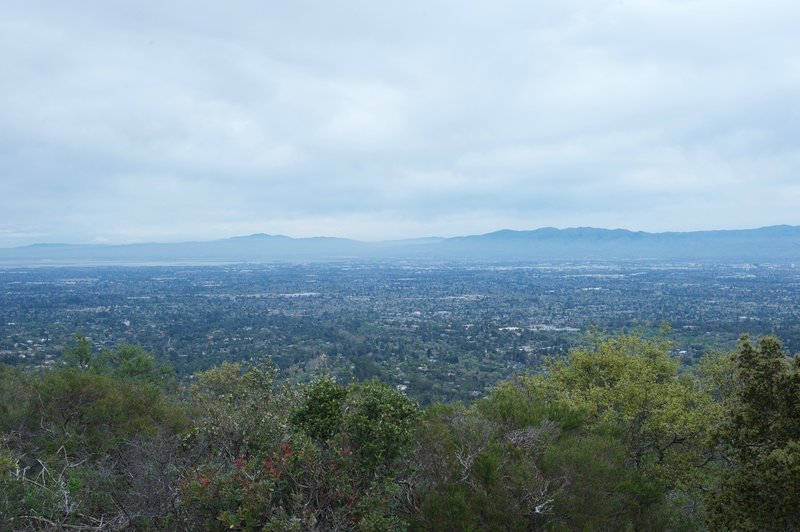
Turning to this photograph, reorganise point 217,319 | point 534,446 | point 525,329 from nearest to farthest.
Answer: point 534,446 < point 525,329 < point 217,319

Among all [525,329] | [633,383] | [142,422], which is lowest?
[525,329]

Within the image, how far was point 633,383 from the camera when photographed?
42.6 ft

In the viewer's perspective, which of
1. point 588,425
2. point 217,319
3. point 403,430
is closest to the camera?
point 403,430

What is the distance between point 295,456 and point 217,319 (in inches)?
2287

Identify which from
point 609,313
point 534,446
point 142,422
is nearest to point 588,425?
point 534,446

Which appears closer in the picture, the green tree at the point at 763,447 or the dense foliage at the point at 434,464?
the green tree at the point at 763,447

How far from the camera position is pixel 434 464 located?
882cm

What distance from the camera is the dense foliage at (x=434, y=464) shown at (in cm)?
701

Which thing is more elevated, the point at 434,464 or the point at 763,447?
the point at 763,447

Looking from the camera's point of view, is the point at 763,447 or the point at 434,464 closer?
the point at 763,447

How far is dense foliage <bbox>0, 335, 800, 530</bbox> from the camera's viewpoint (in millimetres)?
7012

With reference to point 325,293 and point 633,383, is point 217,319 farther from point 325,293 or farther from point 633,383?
point 633,383

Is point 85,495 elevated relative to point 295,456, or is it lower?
lower

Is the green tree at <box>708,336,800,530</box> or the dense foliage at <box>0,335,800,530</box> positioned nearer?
the green tree at <box>708,336,800,530</box>
